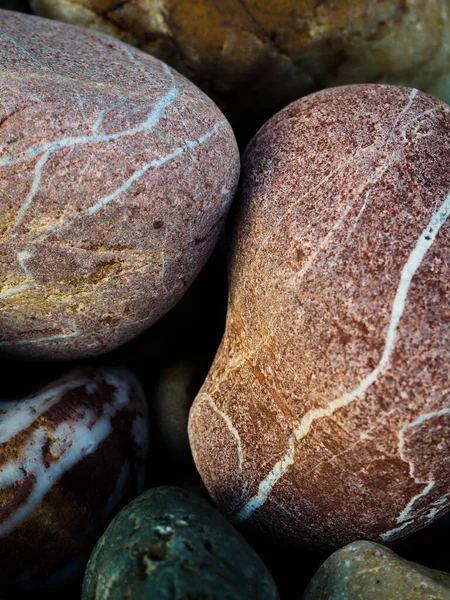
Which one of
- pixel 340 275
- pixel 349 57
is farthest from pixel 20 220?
pixel 349 57

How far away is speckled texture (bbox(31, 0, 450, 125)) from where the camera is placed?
1.95 m

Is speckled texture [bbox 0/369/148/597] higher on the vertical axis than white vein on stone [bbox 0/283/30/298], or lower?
lower

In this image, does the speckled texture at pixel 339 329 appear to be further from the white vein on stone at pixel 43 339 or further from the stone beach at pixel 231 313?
the white vein on stone at pixel 43 339

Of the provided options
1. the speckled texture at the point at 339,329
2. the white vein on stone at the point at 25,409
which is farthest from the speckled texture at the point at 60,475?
the speckled texture at the point at 339,329

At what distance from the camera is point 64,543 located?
5.34 ft

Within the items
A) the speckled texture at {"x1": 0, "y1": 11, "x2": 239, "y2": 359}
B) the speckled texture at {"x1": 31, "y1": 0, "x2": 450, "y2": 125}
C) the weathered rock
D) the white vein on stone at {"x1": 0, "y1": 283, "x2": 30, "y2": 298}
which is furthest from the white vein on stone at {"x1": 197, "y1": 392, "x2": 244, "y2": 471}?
the weathered rock

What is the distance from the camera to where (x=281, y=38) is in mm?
1992

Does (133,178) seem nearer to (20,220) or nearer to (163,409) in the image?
(20,220)

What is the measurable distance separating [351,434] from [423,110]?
0.90 meters

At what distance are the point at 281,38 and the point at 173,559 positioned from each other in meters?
1.66

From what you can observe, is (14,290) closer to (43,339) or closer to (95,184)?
(43,339)

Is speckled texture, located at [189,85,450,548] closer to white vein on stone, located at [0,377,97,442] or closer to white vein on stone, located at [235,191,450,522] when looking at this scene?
white vein on stone, located at [235,191,450,522]

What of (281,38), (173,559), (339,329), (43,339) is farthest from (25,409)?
(281,38)

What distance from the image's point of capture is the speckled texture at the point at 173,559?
125cm
